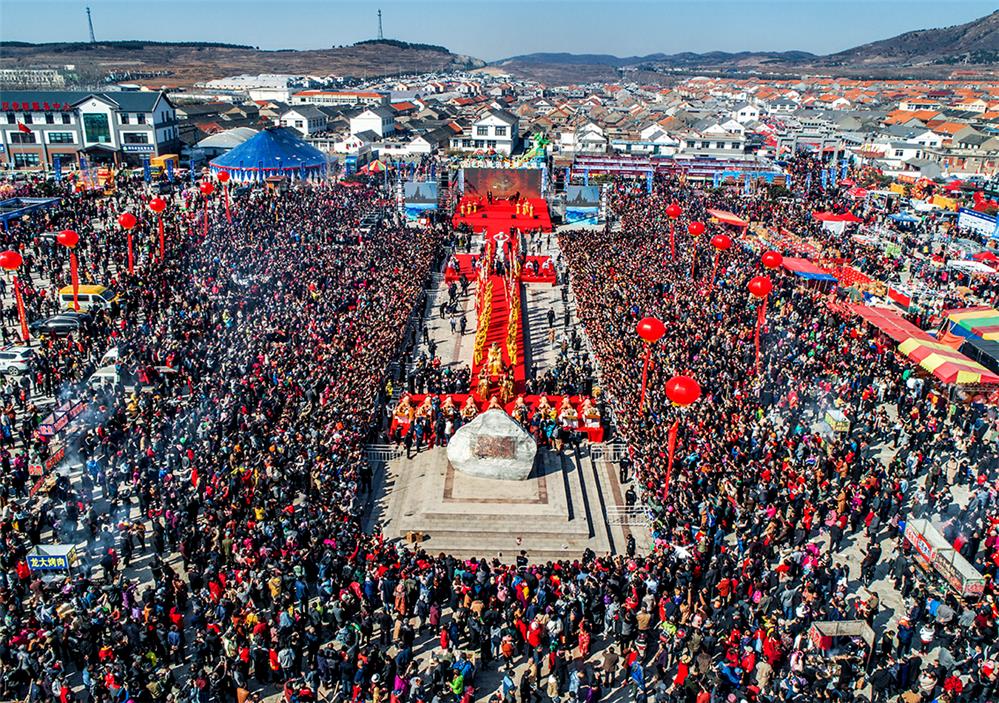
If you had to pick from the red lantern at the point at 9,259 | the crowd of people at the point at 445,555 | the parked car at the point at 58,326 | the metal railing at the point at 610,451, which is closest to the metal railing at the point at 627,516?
the crowd of people at the point at 445,555

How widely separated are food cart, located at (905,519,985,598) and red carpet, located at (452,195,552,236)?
31513 mm

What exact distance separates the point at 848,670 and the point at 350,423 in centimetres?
1162

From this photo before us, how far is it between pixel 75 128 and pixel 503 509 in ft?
187

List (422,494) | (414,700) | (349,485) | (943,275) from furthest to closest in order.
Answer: (943,275) → (422,494) → (349,485) → (414,700)

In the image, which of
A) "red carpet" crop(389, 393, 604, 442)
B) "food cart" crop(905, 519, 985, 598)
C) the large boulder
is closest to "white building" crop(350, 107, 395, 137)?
"red carpet" crop(389, 393, 604, 442)

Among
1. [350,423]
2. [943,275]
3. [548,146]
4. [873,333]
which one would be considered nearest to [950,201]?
[943,275]

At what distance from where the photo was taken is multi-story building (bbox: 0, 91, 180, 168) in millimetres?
57094

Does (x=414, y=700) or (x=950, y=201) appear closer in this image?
(x=414, y=700)

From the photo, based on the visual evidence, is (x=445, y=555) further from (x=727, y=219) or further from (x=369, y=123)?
(x=369, y=123)

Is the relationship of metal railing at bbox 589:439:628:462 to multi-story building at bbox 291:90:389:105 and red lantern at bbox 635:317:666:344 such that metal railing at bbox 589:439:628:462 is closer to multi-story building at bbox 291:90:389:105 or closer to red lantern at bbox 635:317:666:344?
red lantern at bbox 635:317:666:344

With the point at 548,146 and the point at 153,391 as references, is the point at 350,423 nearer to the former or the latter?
the point at 153,391

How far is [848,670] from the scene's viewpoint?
38.2ft

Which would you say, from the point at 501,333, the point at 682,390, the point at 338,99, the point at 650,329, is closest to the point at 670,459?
the point at 682,390

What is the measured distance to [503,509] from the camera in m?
16.6
